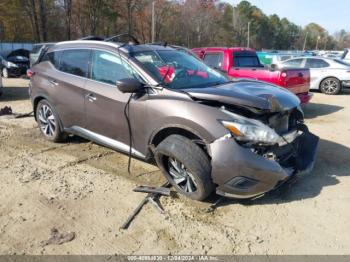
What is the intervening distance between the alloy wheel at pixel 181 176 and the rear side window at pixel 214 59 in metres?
5.81

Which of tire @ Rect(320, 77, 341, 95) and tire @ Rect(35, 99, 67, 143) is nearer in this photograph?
tire @ Rect(35, 99, 67, 143)

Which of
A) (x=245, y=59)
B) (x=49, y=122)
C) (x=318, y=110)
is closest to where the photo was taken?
(x=49, y=122)

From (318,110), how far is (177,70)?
652cm

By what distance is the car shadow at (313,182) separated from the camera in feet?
13.1

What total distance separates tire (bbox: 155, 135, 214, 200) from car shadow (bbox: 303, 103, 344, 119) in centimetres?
568

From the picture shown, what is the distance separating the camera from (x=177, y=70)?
4594mm

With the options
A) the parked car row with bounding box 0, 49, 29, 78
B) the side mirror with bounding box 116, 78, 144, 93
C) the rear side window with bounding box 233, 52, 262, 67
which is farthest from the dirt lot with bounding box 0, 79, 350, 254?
the parked car row with bounding box 0, 49, 29, 78

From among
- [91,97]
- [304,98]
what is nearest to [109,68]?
[91,97]

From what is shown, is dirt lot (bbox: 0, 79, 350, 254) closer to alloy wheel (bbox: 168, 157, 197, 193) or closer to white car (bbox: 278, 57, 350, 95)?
alloy wheel (bbox: 168, 157, 197, 193)

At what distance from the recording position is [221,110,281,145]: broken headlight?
358 cm

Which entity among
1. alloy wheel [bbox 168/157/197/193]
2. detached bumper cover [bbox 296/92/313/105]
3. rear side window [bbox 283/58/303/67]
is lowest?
alloy wheel [bbox 168/157/197/193]

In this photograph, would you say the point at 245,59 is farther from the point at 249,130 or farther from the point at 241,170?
the point at 241,170

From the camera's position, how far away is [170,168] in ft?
13.8

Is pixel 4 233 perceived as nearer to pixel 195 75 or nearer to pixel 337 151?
pixel 195 75
